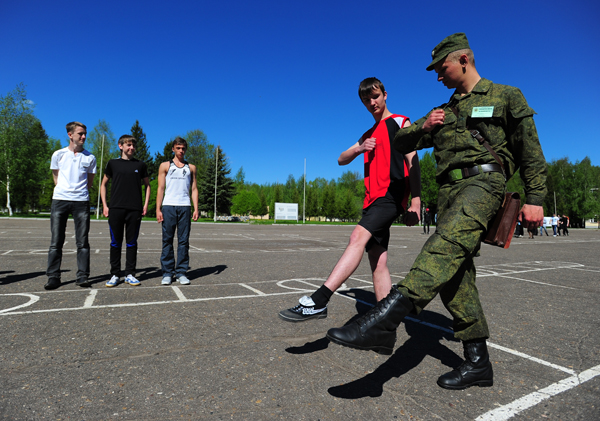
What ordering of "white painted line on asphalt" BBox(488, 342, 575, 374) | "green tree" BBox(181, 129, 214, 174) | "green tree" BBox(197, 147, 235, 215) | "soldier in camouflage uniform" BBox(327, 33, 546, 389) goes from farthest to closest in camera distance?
"green tree" BBox(181, 129, 214, 174) → "green tree" BBox(197, 147, 235, 215) → "white painted line on asphalt" BBox(488, 342, 575, 374) → "soldier in camouflage uniform" BBox(327, 33, 546, 389)

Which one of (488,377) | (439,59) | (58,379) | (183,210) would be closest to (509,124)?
(439,59)

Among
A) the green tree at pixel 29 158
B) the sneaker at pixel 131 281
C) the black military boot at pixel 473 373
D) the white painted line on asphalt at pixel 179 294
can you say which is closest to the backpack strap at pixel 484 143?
the black military boot at pixel 473 373

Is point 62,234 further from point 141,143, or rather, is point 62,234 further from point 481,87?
point 141,143

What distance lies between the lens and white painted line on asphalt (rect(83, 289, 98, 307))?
4.23 metres

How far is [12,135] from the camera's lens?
131 feet

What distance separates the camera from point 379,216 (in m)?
2.87

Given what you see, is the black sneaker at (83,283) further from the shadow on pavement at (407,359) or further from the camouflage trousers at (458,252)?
the camouflage trousers at (458,252)

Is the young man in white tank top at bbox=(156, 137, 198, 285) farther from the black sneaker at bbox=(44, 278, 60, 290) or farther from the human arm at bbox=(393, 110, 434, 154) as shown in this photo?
the human arm at bbox=(393, 110, 434, 154)

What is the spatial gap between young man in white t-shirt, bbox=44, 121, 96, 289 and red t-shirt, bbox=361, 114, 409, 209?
14.5 feet

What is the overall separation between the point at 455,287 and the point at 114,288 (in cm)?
470

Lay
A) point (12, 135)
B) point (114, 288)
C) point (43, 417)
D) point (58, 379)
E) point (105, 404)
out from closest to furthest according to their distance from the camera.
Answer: point (43, 417) < point (105, 404) < point (58, 379) < point (114, 288) < point (12, 135)

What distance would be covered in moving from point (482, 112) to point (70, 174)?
18.3ft

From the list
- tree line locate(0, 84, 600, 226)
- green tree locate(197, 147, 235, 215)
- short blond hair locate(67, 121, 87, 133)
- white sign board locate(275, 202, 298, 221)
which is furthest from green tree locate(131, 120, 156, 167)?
short blond hair locate(67, 121, 87, 133)

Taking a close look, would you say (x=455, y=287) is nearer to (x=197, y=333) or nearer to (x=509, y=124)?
(x=509, y=124)
